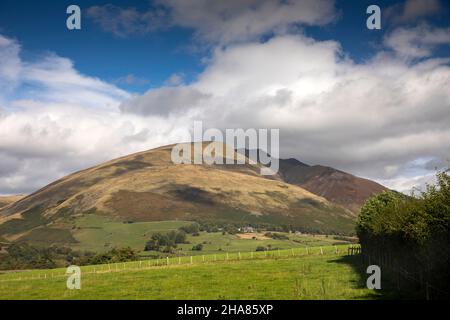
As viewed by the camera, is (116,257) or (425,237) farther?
(116,257)

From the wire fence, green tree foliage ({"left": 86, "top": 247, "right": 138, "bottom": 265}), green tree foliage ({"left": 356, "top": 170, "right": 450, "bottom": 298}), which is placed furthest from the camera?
green tree foliage ({"left": 86, "top": 247, "right": 138, "bottom": 265})

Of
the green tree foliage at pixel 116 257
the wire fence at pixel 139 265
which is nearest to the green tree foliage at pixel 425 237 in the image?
the wire fence at pixel 139 265

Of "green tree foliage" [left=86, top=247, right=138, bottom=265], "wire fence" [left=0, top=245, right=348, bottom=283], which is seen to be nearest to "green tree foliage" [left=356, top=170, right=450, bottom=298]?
"wire fence" [left=0, top=245, right=348, bottom=283]

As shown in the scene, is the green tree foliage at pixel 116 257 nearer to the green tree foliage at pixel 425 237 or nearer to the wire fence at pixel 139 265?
the wire fence at pixel 139 265

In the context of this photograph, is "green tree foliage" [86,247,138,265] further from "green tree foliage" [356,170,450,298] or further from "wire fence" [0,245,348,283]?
"green tree foliage" [356,170,450,298]

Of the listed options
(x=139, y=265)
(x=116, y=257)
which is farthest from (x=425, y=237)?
(x=116, y=257)

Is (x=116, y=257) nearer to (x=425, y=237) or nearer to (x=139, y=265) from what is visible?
(x=139, y=265)

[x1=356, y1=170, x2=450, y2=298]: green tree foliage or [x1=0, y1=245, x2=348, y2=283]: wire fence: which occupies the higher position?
[x1=356, y1=170, x2=450, y2=298]: green tree foliage

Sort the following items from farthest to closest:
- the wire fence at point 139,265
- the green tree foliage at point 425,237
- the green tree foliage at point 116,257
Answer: the green tree foliage at point 116,257
the wire fence at point 139,265
the green tree foliage at point 425,237

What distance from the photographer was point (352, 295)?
119 ft

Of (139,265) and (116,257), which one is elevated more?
(139,265)

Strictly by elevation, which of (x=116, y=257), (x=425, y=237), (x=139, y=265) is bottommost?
(x=116, y=257)
